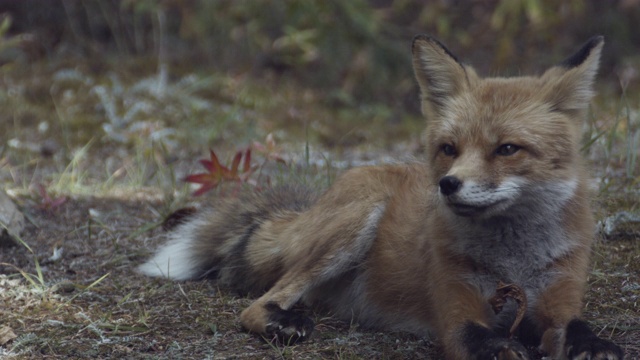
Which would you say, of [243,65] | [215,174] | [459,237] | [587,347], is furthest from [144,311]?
[243,65]

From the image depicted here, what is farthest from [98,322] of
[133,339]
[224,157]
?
[224,157]

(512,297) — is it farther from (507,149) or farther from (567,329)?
(507,149)

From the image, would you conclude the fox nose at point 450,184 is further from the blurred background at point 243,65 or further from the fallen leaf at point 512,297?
the blurred background at point 243,65

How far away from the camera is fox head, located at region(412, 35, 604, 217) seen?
3.02 m

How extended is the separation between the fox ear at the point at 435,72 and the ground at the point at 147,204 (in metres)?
1.08

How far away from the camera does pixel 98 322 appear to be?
3.37 meters

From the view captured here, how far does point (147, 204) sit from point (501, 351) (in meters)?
3.09

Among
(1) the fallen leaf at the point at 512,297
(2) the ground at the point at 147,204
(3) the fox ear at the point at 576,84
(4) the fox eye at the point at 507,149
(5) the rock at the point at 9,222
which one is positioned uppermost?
(3) the fox ear at the point at 576,84

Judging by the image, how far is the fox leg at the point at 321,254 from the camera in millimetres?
3603

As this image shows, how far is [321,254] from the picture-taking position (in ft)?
12.1

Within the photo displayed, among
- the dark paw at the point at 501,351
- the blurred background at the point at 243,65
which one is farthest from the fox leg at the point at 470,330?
the blurred background at the point at 243,65

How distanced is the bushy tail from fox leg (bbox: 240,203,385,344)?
18 centimetres

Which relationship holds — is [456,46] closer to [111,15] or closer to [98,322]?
[111,15]

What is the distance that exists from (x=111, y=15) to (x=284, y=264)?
5.94m
